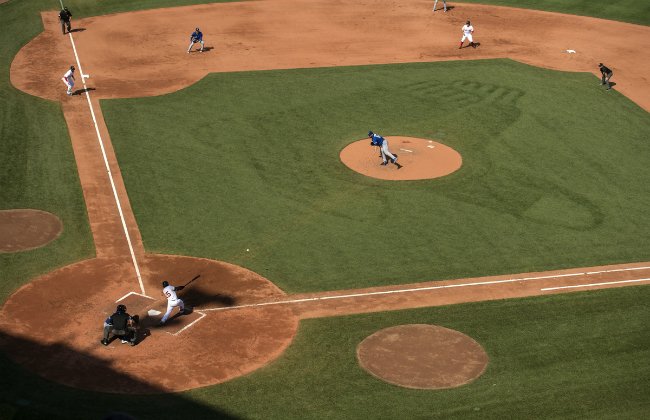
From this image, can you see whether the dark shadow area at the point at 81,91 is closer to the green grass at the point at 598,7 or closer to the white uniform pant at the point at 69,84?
the white uniform pant at the point at 69,84

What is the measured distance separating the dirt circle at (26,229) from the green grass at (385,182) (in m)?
3.30

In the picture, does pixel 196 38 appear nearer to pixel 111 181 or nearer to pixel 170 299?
pixel 111 181

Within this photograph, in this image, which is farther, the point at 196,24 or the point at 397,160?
the point at 196,24

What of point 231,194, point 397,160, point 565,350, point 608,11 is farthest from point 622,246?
point 608,11

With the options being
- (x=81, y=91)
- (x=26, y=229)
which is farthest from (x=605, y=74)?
(x=26, y=229)

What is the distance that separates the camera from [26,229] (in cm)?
3116

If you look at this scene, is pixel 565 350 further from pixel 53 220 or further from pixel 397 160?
pixel 53 220

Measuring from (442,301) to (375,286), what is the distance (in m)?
2.33

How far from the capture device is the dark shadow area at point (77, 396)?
810 inches

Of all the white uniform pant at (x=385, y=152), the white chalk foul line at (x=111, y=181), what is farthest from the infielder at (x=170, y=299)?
the white uniform pant at (x=385, y=152)

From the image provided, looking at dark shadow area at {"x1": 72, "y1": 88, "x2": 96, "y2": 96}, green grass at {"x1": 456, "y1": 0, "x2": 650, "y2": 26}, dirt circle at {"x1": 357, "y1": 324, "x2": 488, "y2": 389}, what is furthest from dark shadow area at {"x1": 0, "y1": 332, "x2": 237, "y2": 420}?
green grass at {"x1": 456, "y1": 0, "x2": 650, "y2": 26}

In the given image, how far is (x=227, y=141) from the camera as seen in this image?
39.4 metres

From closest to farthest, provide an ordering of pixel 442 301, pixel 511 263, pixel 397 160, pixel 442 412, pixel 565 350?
pixel 442 412 < pixel 565 350 < pixel 442 301 < pixel 511 263 < pixel 397 160

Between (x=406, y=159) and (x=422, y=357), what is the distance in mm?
15616
